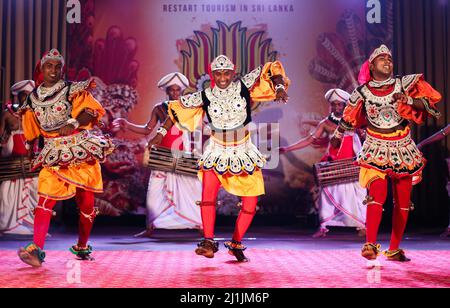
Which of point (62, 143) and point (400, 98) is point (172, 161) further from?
point (400, 98)

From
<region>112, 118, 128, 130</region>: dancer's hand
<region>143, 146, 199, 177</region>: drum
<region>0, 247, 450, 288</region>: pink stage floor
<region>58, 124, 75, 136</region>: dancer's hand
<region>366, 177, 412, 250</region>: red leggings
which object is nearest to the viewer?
<region>0, 247, 450, 288</region>: pink stage floor

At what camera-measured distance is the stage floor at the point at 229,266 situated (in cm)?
422

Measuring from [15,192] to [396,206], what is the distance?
4362mm

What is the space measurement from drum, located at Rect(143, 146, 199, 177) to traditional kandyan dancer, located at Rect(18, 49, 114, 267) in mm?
1958

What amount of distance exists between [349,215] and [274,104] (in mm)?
1853

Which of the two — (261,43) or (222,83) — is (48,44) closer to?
(261,43)

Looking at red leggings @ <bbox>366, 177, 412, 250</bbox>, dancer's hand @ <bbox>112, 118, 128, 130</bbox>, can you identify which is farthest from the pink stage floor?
dancer's hand @ <bbox>112, 118, 128, 130</bbox>

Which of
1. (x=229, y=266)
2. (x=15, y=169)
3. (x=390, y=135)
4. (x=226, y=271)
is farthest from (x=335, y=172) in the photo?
(x=15, y=169)

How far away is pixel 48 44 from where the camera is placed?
8.52 metres

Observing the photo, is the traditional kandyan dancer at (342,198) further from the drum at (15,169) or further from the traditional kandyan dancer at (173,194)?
the drum at (15,169)

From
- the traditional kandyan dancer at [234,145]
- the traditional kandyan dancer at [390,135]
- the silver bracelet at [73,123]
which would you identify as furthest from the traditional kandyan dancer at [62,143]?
the traditional kandyan dancer at [390,135]

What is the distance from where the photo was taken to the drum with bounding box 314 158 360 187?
24.8 feet

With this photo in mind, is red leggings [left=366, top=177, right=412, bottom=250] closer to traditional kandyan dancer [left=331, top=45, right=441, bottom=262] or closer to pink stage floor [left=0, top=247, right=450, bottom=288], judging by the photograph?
traditional kandyan dancer [left=331, top=45, right=441, bottom=262]

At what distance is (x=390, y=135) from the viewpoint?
533cm
